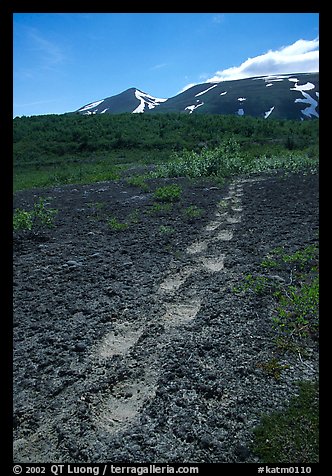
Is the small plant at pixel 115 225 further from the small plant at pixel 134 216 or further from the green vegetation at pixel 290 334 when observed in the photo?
the green vegetation at pixel 290 334

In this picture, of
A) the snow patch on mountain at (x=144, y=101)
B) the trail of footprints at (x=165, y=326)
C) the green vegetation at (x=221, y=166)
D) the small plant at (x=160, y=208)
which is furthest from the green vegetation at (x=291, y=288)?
the snow patch on mountain at (x=144, y=101)

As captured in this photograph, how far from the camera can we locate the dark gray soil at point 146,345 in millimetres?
3061

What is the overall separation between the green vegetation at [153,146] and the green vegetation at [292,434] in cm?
1292

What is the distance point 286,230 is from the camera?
26.3 feet

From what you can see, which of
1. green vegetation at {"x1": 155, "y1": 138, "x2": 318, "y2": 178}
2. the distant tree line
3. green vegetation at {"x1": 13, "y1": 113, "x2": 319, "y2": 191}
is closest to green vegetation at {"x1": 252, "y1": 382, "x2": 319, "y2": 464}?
green vegetation at {"x1": 13, "y1": 113, "x2": 319, "y2": 191}

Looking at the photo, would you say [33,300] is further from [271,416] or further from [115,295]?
[271,416]

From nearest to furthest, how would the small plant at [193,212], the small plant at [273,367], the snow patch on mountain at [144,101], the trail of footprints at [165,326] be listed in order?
the trail of footprints at [165,326]
the small plant at [273,367]
the small plant at [193,212]
the snow patch on mountain at [144,101]

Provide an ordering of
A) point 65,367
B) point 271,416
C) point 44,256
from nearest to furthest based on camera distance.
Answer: point 271,416 → point 65,367 → point 44,256

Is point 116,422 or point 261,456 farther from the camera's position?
point 116,422

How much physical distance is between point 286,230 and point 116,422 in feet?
19.5

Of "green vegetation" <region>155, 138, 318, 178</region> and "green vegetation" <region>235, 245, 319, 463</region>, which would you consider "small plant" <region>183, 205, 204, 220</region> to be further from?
"green vegetation" <region>155, 138, 318, 178</region>

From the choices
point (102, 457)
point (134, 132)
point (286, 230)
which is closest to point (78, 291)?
point (102, 457)

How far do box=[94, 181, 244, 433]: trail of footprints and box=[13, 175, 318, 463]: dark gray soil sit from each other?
0.6 inches

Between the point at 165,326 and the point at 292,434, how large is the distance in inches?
83.6
